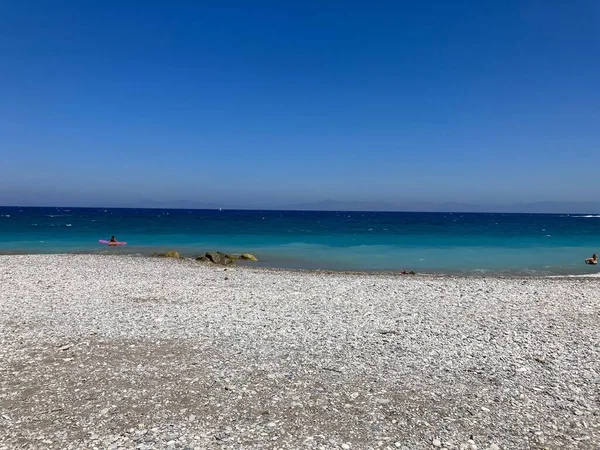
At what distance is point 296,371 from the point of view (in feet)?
25.0

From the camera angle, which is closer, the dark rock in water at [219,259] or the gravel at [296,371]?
the gravel at [296,371]

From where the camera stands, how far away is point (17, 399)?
20.9 ft

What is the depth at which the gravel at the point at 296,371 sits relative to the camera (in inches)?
221

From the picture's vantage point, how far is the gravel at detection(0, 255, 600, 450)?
5609mm

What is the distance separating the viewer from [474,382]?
725 cm

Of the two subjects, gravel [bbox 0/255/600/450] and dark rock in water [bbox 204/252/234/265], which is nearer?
gravel [bbox 0/255/600/450]

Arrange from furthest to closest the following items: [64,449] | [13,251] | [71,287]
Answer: [13,251] < [71,287] < [64,449]

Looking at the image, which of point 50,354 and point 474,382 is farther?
point 50,354

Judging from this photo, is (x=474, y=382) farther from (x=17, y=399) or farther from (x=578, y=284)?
(x=578, y=284)

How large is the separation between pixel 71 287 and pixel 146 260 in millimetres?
9281

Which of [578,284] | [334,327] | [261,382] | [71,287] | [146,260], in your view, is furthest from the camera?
[146,260]

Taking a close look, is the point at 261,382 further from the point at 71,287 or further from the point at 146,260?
the point at 146,260

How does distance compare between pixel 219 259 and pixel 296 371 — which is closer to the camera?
pixel 296 371

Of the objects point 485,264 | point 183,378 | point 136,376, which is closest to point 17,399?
point 136,376
